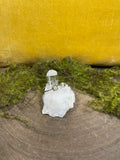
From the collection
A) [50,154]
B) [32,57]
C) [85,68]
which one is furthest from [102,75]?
[50,154]

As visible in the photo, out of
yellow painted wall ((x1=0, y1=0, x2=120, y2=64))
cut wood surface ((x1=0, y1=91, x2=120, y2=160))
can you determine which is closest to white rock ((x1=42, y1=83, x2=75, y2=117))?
cut wood surface ((x1=0, y1=91, x2=120, y2=160))

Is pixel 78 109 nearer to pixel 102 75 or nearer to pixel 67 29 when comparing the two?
pixel 102 75

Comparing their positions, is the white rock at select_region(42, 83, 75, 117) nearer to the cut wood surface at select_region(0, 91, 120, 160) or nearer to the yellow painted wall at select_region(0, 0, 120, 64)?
the cut wood surface at select_region(0, 91, 120, 160)

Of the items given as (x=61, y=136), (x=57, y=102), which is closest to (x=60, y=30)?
(x=57, y=102)

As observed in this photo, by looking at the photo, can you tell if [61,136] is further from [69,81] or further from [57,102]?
[69,81]

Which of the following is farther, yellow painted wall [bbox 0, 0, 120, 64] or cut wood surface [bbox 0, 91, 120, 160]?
yellow painted wall [bbox 0, 0, 120, 64]

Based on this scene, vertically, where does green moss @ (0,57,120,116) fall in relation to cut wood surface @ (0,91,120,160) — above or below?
above

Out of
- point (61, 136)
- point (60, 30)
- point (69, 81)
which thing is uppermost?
point (60, 30)
